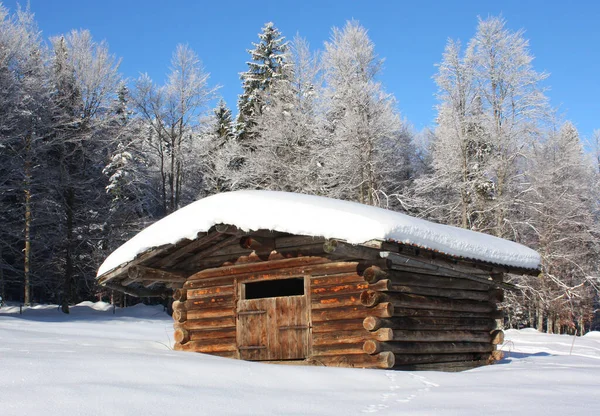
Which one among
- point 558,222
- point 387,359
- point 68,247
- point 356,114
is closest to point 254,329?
point 387,359

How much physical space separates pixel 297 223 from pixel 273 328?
2533 mm

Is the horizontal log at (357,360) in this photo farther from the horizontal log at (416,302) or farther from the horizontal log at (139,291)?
the horizontal log at (139,291)

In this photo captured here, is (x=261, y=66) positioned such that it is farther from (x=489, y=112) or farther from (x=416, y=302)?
(x=416, y=302)

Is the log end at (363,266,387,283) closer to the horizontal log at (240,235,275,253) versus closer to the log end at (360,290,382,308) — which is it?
the log end at (360,290,382,308)

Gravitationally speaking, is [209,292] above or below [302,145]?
below

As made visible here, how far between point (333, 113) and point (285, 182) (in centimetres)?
395

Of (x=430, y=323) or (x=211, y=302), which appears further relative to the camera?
(x=211, y=302)

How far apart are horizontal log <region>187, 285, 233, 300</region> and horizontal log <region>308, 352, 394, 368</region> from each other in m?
2.27

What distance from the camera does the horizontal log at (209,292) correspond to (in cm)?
1233

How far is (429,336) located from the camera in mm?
11539

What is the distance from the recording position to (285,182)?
29.5m

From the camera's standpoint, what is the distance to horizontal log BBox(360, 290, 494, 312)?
10445mm

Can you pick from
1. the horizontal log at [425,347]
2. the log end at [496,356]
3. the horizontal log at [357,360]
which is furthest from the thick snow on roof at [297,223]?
the log end at [496,356]

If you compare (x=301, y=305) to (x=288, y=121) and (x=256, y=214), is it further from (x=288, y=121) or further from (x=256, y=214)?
(x=288, y=121)
